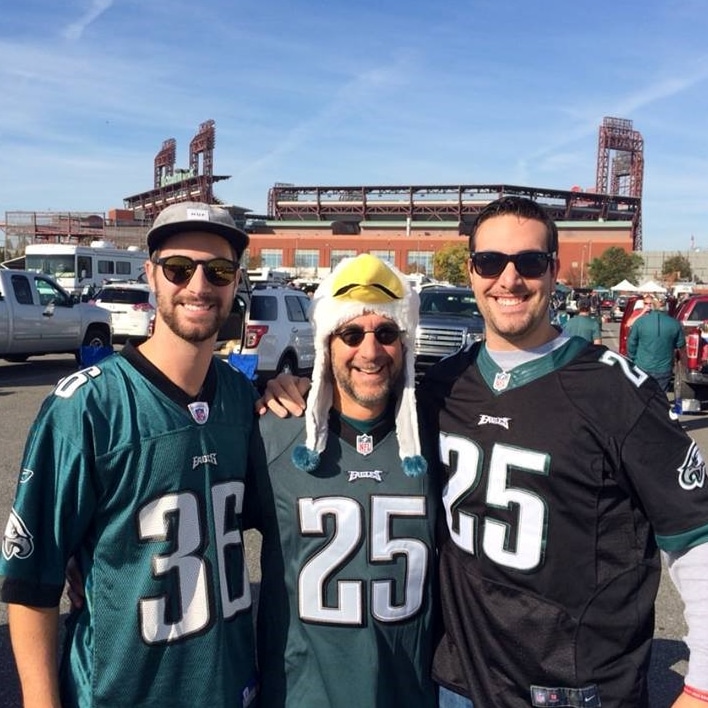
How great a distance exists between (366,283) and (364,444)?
55 centimetres

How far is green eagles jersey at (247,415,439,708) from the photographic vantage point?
6.97ft

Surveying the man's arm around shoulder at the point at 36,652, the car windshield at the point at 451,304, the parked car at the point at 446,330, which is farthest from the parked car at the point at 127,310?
the man's arm around shoulder at the point at 36,652

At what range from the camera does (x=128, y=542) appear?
1.93m

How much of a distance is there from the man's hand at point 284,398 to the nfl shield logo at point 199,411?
0.88ft

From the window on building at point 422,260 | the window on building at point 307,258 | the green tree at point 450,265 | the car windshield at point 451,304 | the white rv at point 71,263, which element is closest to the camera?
the car windshield at point 451,304

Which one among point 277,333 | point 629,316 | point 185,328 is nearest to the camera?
point 185,328

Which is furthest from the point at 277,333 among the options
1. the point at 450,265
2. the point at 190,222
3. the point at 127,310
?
the point at 450,265

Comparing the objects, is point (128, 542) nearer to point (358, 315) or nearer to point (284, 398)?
point (284, 398)

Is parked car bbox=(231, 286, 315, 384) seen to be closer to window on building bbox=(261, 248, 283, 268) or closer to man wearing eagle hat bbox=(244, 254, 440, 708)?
man wearing eagle hat bbox=(244, 254, 440, 708)

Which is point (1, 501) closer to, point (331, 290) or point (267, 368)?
point (331, 290)

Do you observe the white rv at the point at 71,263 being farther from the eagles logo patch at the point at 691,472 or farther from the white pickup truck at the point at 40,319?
the eagles logo patch at the point at 691,472

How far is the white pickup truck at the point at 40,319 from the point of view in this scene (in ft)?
48.2

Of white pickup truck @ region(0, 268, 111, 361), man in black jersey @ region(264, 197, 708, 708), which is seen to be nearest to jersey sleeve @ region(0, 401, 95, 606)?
man in black jersey @ region(264, 197, 708, 708)

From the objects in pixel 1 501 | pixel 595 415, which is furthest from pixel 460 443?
pixel 1 501
